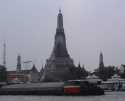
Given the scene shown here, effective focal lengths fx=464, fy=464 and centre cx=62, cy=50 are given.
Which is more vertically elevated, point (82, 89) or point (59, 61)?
point (59, 61)

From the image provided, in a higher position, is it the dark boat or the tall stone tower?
the tall stone tower

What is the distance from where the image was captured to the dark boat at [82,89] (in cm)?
8556

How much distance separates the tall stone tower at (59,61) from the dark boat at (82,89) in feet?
273

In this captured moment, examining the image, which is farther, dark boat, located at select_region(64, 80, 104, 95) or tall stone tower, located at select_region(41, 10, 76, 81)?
tall stone tower, located at select_region(41, 10, 76, 81)

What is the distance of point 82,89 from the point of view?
283ft

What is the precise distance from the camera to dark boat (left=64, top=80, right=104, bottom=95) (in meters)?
85.6

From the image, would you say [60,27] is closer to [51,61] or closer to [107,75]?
[51,61]

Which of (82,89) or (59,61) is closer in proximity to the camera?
(82,89)

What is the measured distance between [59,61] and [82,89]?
4034 inches

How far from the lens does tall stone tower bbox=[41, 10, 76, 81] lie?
177500 millimetres

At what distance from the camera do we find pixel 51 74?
179 m

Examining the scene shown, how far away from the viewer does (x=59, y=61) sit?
18862 cm

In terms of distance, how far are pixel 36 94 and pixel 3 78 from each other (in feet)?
282

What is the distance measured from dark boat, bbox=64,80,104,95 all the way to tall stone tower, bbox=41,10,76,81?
83.3m
